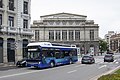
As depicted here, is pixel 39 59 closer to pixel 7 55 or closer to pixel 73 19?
pixel 7 55

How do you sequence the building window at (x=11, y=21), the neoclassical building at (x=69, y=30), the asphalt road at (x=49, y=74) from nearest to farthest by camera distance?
1. the asphalt road at (x=49, y=74)
2. the building window at (x=11, y=21)
3. the neoclassical building at (x=69, y=30)

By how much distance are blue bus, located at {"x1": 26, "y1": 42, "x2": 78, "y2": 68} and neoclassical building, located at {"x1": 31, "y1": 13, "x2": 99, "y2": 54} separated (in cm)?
5920

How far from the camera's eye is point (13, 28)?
4431 centimetres

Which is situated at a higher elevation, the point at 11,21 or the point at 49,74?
the point at 11,21

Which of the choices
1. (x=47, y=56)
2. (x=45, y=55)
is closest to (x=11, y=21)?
(x=47, y=56)

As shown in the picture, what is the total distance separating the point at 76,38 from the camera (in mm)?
99188

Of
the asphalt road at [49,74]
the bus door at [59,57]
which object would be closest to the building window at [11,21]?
the bus door at [59,57]

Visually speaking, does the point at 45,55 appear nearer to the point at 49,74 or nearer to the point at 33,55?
→ the point at 33,55

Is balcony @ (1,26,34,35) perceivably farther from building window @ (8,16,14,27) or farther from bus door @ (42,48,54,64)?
bus door @ (42,48,54,64)

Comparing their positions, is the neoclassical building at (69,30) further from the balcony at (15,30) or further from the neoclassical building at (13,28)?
the balcony at (15,30)

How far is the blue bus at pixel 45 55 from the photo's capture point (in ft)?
101

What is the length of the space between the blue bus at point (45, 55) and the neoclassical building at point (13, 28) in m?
9.73

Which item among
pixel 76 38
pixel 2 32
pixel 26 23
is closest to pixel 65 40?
pixel 76 38

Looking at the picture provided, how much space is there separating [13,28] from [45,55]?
1434cm
